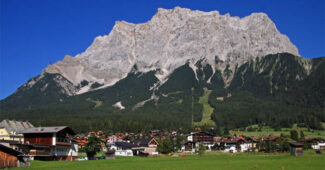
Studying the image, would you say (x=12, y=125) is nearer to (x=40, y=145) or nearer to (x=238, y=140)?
(x=40, y=145)

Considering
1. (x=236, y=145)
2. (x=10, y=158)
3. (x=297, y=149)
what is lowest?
(x=236, y=145)

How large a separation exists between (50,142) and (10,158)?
3154cm

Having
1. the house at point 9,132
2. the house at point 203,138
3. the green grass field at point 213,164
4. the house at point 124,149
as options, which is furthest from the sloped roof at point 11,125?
→ the house at point 203,138

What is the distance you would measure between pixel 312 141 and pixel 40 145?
101m

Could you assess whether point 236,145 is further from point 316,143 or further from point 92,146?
point 92,146

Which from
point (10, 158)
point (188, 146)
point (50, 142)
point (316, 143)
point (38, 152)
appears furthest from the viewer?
point (188, 146)

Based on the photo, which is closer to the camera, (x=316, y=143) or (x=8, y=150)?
(x=8, y=150)

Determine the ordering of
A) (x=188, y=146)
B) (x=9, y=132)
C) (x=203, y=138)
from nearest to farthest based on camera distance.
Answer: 1. (x=9, y=132)
2. (x=188, y=146)
3. (x=203, y=138)

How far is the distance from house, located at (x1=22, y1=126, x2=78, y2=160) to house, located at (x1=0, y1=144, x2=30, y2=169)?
24.2m

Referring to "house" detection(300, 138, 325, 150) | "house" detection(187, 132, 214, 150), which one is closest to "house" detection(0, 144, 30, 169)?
"house" detection(300, 138, 325, 150)

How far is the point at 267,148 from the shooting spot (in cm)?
10775

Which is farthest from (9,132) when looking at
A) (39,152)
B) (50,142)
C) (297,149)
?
(297,149)

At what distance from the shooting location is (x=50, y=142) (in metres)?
83.9

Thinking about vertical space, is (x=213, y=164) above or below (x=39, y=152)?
below
